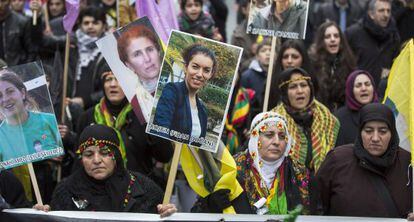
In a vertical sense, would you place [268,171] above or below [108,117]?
below

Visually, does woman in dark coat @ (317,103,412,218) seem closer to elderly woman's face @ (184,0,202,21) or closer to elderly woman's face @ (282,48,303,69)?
elderly woman's face @ (282,48,303,69)

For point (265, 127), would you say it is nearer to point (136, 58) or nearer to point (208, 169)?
point (208, 169)

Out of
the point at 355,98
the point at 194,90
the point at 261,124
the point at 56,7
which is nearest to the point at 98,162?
the point at 194,90

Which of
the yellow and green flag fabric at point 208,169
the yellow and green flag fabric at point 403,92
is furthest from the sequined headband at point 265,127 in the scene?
the yellow and green flag fabric at point 403,92

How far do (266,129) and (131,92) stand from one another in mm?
1008

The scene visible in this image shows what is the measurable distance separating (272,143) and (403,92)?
41.3 inches

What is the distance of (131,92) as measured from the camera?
749 cm

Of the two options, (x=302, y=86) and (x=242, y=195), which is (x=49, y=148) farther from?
(x=302, y=86)

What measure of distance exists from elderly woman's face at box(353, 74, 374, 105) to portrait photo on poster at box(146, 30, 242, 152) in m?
2.84

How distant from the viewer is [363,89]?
30.9 ft

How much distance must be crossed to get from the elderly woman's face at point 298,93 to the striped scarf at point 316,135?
79 millimetres

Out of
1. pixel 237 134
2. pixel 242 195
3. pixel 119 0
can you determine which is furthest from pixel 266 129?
pixel 119 0

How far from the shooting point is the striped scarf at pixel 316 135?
8.48m

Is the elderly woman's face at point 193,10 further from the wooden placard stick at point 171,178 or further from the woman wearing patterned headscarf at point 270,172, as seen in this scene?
the wooden placard stick at point 171,178
